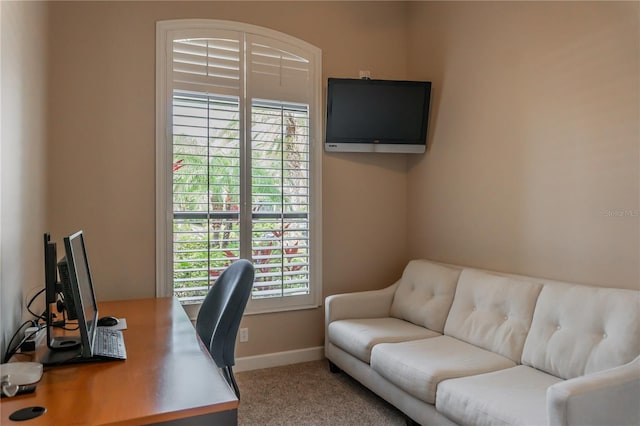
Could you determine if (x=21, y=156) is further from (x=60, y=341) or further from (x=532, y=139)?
(x=532, y=139)

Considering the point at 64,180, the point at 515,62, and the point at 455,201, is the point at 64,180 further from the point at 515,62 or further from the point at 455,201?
the point at 515,62

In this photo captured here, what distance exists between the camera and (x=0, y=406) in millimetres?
1243

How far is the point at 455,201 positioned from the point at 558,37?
4.32 feet

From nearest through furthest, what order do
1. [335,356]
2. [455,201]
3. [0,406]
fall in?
[0,406] < [335,356] < [455,201]

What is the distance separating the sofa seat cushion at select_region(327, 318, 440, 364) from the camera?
2.79m

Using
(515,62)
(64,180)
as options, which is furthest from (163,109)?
(515,62)

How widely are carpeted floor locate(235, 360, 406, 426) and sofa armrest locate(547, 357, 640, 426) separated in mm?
1144

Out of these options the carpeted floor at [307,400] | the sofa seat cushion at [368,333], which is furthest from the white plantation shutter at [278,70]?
the carpeted floor at [307,400]

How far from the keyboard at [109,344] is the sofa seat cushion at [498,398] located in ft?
4.79

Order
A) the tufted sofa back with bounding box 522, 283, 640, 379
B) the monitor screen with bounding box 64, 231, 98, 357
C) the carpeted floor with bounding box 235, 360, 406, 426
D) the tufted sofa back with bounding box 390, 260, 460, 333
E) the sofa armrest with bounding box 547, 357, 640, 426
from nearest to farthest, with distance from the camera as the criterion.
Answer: the monitor screen with bounding box 64, 231, 98, 357
the sofa armrest with bounding box 547, 357, 640, 426
the tufted sofa back with bounding box 522, 283, 640, 379
the carpeted floor with bounding box 235, 360, 406, 426
the tufted sofa back with bounding box 390, 260, 460, 333

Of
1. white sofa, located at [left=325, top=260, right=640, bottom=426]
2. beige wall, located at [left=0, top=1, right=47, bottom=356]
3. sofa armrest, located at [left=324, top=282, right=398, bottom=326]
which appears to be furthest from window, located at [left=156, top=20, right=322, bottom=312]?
beige wall, located at [left=0, top=1, right=47, bottom=356]

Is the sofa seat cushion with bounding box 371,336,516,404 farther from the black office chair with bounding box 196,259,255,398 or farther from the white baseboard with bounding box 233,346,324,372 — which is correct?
the white baseboard with bounding box 233,346,324,372

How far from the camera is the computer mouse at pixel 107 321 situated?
217 centimetres

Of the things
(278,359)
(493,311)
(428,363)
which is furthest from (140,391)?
(278,359)
